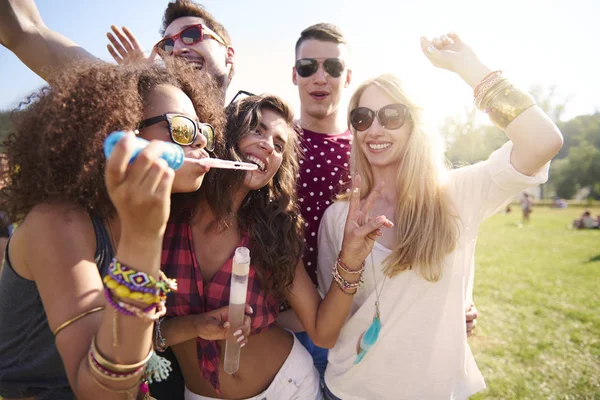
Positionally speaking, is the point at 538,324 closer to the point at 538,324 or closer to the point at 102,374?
the point at 538,324

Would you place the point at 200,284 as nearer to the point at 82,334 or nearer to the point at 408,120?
the point at 82,334

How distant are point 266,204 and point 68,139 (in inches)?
52.8

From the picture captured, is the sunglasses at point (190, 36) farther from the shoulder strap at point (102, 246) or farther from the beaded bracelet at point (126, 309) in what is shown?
the beaded bracelet at point (126, 309)

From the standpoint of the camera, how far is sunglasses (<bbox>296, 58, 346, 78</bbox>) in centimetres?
379

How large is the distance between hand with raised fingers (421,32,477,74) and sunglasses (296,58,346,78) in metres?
1.33

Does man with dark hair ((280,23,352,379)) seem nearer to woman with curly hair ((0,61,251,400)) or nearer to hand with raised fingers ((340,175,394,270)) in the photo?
hand with raised fingers ((340,175,394,270))

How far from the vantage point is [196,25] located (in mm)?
3111

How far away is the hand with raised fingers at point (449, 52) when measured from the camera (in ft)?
7.92

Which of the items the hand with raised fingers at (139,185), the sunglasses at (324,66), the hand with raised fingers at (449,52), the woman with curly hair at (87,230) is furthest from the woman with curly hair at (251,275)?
the sunglasses at (324,66)

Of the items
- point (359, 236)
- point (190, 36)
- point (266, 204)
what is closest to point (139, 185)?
point (359, 236)

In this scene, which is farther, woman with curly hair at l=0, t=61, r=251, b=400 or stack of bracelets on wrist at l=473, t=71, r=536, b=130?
stack of bracelets on wrist at l=473, t=71, r=536, b=130

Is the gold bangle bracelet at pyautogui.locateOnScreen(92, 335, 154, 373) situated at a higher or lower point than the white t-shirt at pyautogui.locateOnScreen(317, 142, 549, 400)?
higher

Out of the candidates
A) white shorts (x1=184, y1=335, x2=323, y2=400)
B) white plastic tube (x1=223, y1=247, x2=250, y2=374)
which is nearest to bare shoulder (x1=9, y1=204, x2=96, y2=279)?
white plastic tube (x1=223, y1=247, x2=250, y2=374)

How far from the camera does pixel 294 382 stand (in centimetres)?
229
